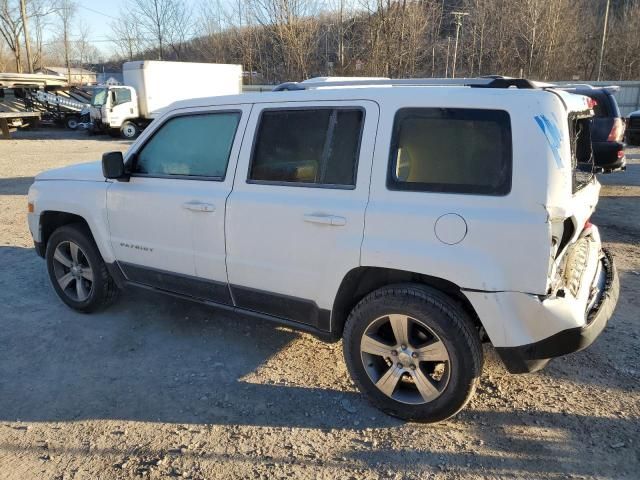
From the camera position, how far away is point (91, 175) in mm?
4211

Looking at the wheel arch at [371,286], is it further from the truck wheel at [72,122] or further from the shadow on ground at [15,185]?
the truck wheel at [72,122]

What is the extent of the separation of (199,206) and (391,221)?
55.1 inches

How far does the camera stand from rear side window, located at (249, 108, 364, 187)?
300cm

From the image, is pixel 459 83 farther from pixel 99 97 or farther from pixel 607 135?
pixel 99 97

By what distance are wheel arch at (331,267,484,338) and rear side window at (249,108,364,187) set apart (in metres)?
0.55

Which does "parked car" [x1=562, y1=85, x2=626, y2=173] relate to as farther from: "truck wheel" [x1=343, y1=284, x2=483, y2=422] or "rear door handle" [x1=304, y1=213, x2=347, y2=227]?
"rear door handle" [x1=304, y1=213, x2=347, y2=227]

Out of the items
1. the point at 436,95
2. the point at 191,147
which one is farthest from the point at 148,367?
the point at 436,95

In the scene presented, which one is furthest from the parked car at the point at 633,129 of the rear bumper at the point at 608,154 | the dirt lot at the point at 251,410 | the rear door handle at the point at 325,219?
the rear door handle at the point at 325,219

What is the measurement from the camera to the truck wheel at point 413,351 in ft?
9.03

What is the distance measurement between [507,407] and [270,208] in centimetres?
192

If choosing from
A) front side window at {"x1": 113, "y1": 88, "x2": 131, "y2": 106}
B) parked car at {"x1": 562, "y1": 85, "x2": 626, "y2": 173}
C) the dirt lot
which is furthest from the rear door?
front side window at {"x1": 113, "y1": 88, "x2": 131, "y2": 106}

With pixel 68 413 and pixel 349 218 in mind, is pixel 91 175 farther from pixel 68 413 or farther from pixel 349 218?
pixel 349 218

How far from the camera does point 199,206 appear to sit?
3480 mm

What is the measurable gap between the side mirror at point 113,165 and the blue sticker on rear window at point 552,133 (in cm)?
290
